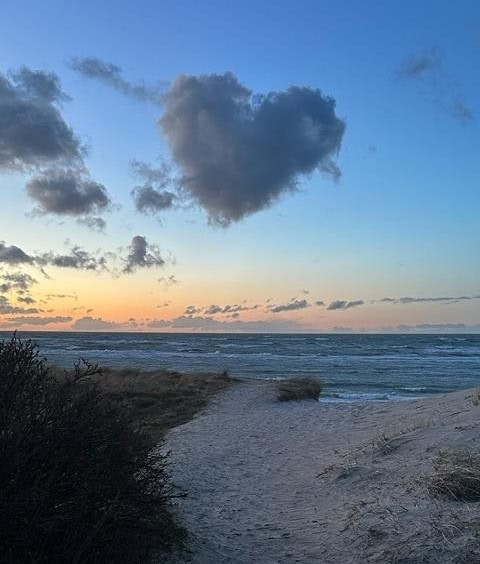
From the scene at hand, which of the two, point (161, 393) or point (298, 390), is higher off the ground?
point (161, 393)

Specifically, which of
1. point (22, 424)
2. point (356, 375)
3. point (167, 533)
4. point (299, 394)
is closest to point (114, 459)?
point (22, 424)

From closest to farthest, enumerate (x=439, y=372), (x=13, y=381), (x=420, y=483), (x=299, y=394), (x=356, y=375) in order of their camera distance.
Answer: (x=13, y=381)
(x=420, y=483)
(x=299, y=394)
(x=356, y=375)
(x=439, y=372)

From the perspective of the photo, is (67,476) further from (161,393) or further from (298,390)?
(298,390)

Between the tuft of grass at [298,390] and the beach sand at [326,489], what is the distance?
464 centimetres

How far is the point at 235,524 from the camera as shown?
7699 mm

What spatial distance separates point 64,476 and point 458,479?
4.85 metres

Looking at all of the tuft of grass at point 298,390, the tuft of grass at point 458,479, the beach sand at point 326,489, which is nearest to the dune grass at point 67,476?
the beach sand at point 326,489

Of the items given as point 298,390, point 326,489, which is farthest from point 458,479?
point 298,390

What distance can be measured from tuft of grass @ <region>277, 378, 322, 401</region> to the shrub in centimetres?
1564

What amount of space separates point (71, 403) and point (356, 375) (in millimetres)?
31034

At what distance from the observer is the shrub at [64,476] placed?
4066 mm

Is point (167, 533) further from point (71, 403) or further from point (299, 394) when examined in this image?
point (299, 394)

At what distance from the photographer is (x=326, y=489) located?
9.06 m

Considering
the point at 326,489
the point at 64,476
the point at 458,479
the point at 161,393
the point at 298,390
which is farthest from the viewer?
the point at 298,390
